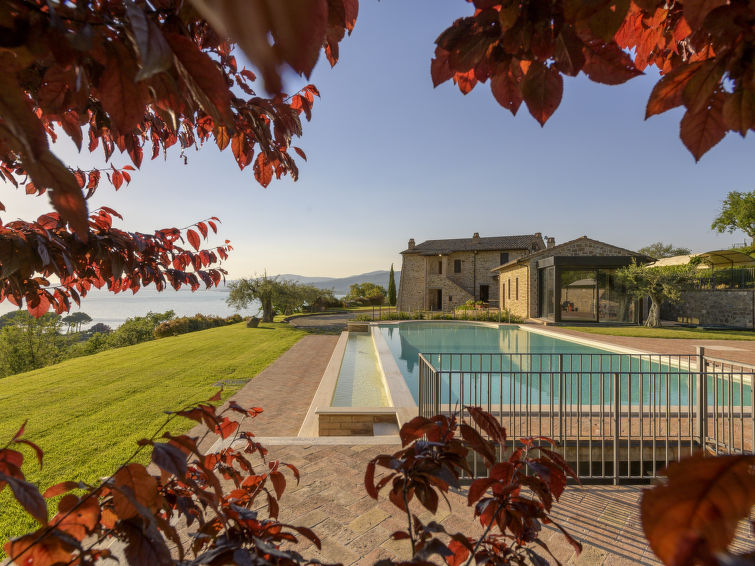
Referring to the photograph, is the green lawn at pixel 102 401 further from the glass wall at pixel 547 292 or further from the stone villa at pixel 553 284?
the stone villa at pixel 553 284

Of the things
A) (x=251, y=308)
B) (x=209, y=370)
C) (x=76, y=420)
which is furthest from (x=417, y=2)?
(x=251, y=308)

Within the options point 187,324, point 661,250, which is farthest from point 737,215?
point 187,324

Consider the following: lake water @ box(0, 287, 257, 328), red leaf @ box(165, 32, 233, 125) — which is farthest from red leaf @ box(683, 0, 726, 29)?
lake water @ box(0, 287, 257, 328)

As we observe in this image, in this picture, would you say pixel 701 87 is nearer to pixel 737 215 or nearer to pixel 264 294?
pixel 264 294

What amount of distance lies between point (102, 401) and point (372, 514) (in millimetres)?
6171

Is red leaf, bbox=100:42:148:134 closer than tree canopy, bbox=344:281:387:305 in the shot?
Yes

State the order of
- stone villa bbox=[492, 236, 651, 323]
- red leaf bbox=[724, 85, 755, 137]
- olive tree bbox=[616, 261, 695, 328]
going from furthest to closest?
1. stone villa bbox=[492, 236, 651, 323]
2. olive tree bbox=[616, 261, 695, 328]
3. red leaf bbox=[724, 85, 755, 137]

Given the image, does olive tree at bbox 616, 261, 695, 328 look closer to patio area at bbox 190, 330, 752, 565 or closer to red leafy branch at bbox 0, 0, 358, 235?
patio area at bbox 190, 330, 752, 565

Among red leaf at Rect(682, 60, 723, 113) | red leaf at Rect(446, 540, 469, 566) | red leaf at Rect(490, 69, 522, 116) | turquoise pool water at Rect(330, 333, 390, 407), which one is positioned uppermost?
red leaf at Rect(490, 69, 522, 116)

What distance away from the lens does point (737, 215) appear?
3428 cm

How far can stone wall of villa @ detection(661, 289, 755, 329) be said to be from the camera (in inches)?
647

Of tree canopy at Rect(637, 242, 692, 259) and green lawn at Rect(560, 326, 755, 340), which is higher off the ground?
tree canopy at Rect(637, 242, 692, 259)

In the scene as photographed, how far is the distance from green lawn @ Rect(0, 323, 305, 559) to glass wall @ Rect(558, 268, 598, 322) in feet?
46.9

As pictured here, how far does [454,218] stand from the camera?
42.2 metres
